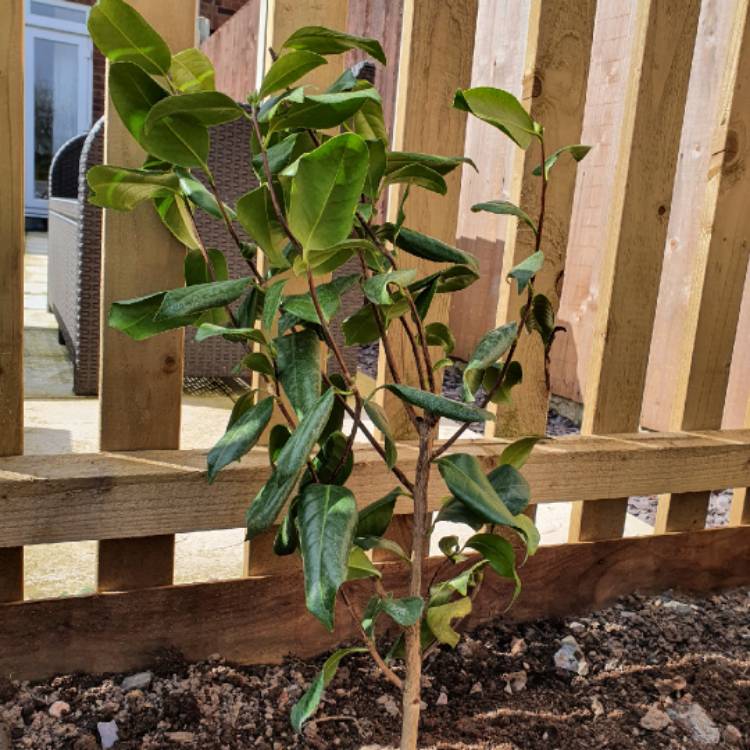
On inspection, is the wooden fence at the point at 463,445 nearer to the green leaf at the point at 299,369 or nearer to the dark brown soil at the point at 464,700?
the dark brown soil at the point at 464,700

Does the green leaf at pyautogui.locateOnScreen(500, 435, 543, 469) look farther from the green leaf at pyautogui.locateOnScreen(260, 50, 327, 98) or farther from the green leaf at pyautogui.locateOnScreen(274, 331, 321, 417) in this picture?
the green leaf at pyautogui.locateOnScreen(260, 50, 327, 98)

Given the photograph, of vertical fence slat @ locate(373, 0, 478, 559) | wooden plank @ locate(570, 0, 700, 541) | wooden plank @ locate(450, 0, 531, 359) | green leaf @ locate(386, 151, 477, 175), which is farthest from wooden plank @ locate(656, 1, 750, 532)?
wooden plank @ locate(450, 0, 531, 359)

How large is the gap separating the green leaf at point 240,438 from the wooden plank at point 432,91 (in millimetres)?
557

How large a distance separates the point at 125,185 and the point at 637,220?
40.8 inches

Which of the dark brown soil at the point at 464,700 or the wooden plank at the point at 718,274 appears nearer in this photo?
the dark brown soil at the point at 464,700

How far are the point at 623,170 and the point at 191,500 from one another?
1.01 metres

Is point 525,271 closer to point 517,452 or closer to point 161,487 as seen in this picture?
point 517,452

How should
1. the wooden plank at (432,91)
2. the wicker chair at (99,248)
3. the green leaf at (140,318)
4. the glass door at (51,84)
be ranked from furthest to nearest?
the glass door at (51,84), the wicker chair at (99,248), the wooden plank at (432,91), the green leaf at (140,318)

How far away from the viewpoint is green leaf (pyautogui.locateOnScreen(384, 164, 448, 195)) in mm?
878

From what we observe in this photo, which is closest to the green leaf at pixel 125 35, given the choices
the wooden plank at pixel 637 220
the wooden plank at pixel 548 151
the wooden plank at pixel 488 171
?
the wooden plank at pixel 548 151

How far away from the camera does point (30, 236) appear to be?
32.2 ft

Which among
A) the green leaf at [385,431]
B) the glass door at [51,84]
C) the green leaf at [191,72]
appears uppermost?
the glass door at [51,84]

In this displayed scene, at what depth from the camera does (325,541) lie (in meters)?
0.70

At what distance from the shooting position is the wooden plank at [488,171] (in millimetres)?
3402
